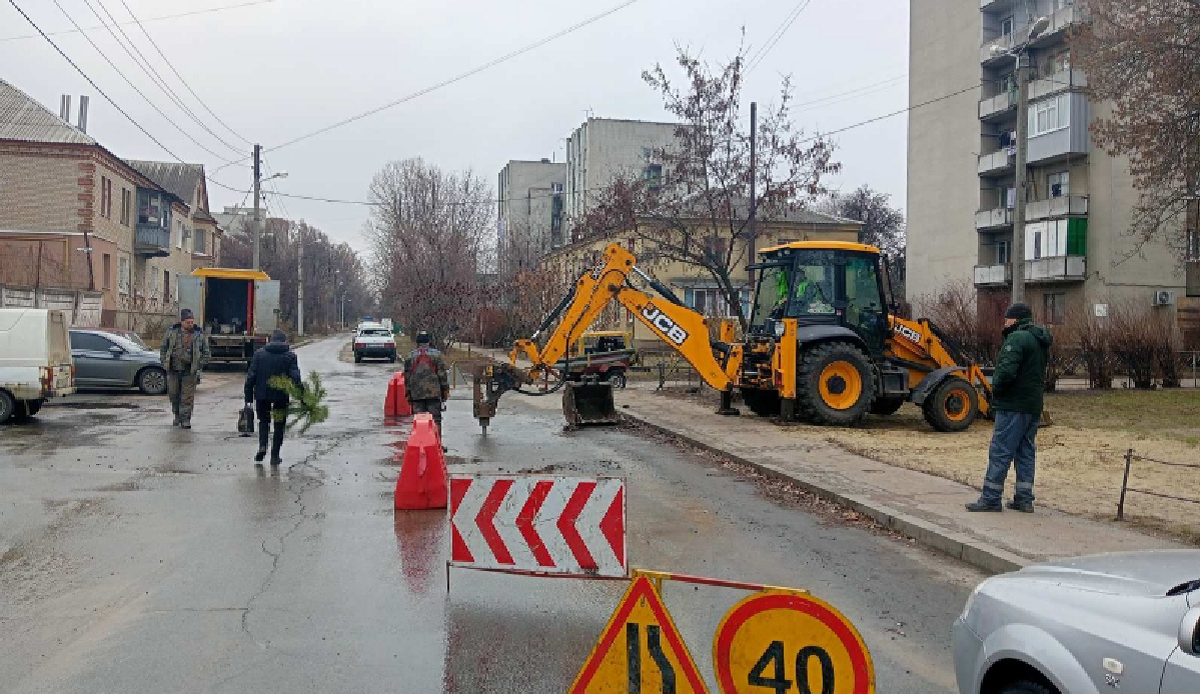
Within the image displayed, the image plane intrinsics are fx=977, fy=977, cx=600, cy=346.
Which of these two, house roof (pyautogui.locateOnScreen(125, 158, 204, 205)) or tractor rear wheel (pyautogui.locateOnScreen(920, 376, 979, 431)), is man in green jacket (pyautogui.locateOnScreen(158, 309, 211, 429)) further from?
house roof (pyautogui.locateOnScreen(125, 158, 204, 205))

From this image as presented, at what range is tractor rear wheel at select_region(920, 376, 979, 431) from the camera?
16609 mm

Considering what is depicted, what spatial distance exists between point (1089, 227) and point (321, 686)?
45.4m

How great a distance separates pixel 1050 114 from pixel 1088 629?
45.6 meters

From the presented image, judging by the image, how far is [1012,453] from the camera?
943cm

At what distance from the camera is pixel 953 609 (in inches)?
265

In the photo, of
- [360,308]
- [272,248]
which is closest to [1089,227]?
[272,248]

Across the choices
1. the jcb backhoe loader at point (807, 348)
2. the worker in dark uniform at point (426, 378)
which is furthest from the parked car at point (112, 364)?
the worker in dark uniform at point (426, 378)

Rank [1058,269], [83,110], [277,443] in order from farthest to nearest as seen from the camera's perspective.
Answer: [83,110] < [1058,269] < [277,443]

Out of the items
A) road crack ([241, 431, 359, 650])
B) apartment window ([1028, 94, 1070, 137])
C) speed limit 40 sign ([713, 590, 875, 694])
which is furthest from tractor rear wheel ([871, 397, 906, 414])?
apartment window ([1028, 94, 1070, 137])

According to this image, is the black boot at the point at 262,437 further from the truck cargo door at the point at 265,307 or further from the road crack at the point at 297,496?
the truck cargo door at the point at 265,307

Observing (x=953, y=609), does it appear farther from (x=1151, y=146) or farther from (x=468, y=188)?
(x=468, y=188)

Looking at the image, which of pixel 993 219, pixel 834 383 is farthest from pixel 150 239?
pixel 993 219

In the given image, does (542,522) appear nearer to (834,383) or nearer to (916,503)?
(916,503)

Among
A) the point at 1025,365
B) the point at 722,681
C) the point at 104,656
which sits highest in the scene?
the point at 1025,365
